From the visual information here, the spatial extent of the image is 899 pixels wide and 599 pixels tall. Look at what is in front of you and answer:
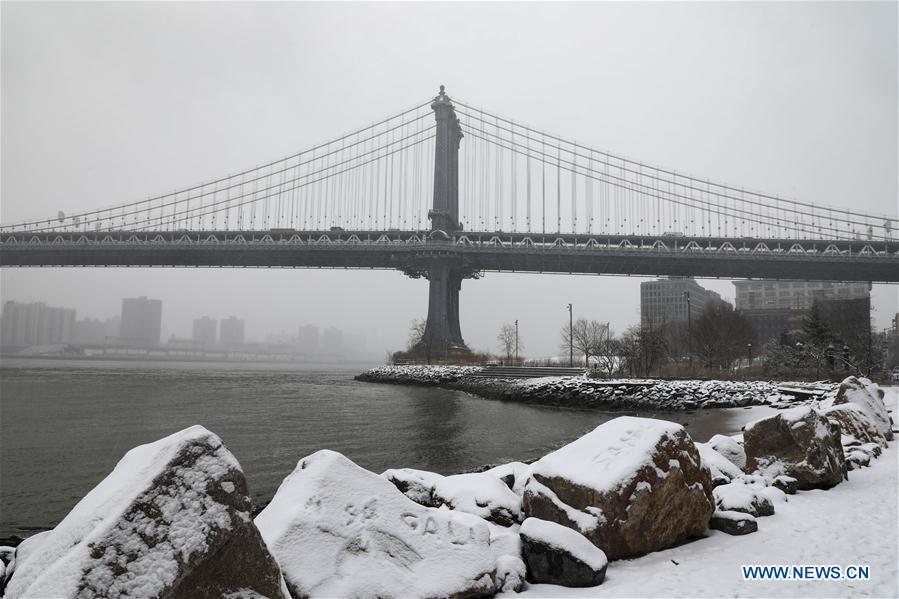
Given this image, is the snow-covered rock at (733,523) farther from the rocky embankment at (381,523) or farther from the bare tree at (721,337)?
the bare tree at (721,337)

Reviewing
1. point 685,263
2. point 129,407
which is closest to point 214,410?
point 129,407

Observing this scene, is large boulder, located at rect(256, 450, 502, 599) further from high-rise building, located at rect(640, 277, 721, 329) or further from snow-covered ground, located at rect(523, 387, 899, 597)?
high-rise building, located at rect(640, 277, 721, 329)

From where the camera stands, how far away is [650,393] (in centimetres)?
2816

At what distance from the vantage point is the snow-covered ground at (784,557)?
4.32 meters

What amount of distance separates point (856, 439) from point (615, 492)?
814cm

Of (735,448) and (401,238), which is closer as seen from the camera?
(735,448)

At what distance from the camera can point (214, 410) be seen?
21.6 metres

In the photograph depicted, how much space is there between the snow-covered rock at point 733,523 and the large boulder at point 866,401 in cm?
769

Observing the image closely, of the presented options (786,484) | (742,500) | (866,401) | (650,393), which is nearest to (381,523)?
(742,500)

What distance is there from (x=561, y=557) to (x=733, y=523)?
239 cm

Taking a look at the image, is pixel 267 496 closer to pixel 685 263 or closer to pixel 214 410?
pixel 214 410

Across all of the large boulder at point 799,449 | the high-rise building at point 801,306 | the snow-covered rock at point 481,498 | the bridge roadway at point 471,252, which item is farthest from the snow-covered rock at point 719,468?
the bridge roadway at point 471,252

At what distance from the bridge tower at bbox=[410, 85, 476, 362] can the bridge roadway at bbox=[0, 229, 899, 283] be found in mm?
841

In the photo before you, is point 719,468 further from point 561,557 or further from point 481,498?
point 561,557
